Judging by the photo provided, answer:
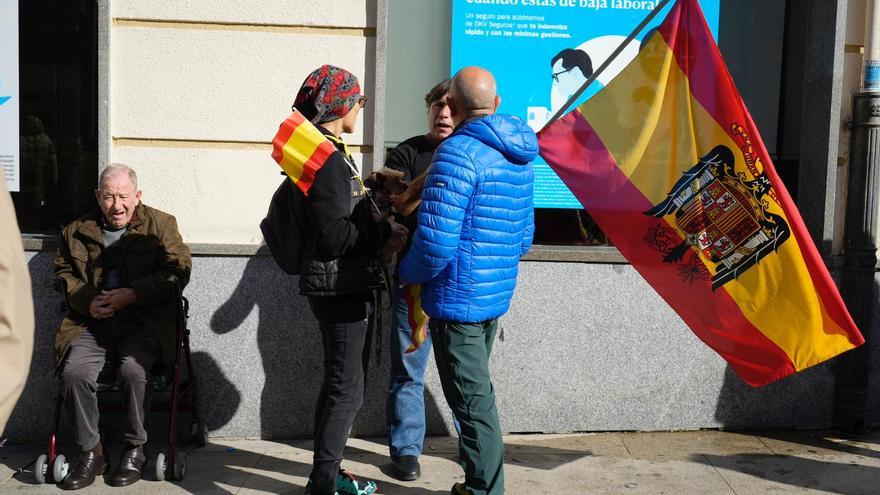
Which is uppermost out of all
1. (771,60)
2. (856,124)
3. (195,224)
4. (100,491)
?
(771,60)

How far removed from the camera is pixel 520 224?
4.03m

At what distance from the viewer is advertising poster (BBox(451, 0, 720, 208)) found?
5691 millimetres

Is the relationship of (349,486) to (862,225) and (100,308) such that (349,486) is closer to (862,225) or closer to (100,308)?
(100,308)

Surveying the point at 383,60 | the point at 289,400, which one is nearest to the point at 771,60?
the point at 383,60

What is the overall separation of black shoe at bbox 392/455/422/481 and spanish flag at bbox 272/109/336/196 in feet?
5.26

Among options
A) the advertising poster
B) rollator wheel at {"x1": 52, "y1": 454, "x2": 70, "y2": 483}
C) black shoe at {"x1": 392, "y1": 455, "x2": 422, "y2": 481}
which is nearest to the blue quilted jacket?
black shoe at {"x1": 392, "y1": 455, "x2": 422, "y2": 481}

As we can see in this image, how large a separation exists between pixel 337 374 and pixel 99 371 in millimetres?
1411

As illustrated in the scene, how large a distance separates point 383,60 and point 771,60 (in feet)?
7.62

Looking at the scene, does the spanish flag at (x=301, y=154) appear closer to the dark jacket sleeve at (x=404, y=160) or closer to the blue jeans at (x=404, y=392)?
the dark jacket sleeve at (x=404, y=160)

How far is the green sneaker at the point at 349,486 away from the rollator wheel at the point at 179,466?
2.86ft

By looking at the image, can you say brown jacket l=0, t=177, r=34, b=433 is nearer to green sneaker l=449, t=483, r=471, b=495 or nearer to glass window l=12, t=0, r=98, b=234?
green sneaker l=449, t=483, r=471, b=495

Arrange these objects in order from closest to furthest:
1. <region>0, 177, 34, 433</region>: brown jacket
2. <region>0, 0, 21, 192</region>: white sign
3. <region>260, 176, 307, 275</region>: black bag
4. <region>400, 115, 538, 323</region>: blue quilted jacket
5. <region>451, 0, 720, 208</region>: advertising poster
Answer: <region>0, 177, 34, 433</region>: brown jacket, <region>400, 115, 538, 323</region>: blue quilted jacket, <region>260, 176, 307, 275</region>: black bag, <region>0, 0, 21, 192</region>: white sign, <region>451, 0, 720, 208</region>: advertising poster

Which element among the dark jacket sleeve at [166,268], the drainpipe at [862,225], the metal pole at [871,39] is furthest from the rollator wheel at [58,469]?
the metal pole at [871,39]

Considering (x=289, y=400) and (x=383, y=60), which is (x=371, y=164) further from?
(x=289, y=400)
